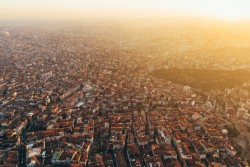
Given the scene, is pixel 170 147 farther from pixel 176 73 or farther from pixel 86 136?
pixel 176 73

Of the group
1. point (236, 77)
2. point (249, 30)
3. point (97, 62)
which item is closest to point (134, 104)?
point (236, 77)

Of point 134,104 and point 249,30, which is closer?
point 134,104

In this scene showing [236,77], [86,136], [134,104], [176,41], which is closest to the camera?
[86,136]

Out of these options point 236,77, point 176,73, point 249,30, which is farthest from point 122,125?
point 249,30

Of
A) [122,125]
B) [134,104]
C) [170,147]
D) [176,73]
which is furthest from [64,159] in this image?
[176,73]

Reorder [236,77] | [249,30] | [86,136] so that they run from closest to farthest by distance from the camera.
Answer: [86,136] < [236,77] < [249,30]

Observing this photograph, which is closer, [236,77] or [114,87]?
[114,87]

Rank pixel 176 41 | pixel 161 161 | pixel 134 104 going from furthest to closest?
pixel 176 41 < pixel 134 104 < pixel 161 161

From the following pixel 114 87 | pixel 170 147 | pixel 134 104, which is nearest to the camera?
pixel 170 147

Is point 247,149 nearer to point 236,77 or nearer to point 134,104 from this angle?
point 134,104
